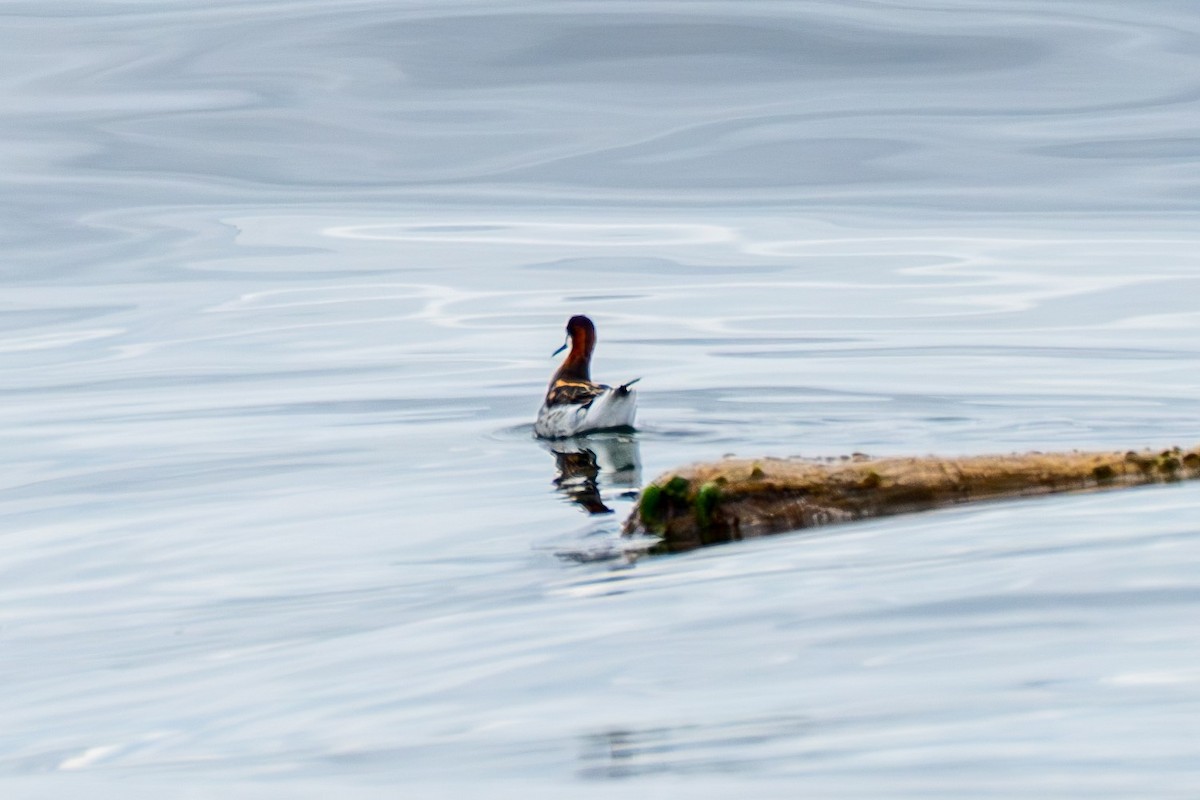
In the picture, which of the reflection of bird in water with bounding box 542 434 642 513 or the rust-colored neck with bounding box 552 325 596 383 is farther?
the rust-colored neck with bounding box 552 325 596 383

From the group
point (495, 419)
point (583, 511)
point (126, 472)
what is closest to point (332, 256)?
point (495, 419)

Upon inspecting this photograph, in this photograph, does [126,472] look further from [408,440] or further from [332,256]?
[332,256]

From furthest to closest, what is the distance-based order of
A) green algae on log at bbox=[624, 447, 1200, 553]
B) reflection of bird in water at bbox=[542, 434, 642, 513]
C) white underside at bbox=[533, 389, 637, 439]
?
white underside at bbox=[533, 389, 637, 439] < reflection of bird in water at bbox=[542, 434, 642, 513] < green algae on log at bbox=[624, 447, 1200, 553]

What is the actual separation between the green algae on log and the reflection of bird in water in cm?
163

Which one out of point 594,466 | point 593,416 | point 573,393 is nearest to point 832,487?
point 594,466

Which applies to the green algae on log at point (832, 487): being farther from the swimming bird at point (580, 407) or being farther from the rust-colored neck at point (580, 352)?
the rust-colored neck at point (580, 352)

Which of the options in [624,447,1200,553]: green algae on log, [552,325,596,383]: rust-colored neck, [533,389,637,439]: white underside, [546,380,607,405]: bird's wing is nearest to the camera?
[624,447,1200,553]: green algae on log

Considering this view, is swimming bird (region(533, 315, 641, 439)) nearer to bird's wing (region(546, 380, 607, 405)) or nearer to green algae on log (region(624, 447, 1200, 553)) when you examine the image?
bird's wing (region(546, 380, 607, 405))

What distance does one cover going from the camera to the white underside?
15633mm

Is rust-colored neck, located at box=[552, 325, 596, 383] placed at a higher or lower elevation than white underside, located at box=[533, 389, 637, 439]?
higher

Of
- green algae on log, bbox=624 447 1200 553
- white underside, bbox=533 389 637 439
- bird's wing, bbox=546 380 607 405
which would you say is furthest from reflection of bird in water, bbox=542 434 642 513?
green algae on log, bbox=624 447 1200 553

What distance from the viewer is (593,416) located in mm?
15758

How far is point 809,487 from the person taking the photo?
10047 mm

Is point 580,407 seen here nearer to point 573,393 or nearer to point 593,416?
point 593,416
